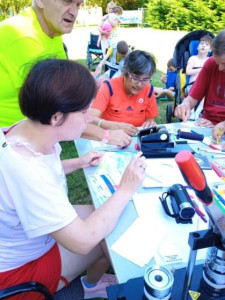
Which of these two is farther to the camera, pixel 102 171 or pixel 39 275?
pixel 102 171

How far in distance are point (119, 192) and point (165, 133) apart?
55 centimetres

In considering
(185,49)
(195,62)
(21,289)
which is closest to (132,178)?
(21,289)

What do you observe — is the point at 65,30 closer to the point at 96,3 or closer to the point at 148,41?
the point at 148,41

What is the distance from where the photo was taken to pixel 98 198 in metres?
1.22

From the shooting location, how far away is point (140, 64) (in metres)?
2.01

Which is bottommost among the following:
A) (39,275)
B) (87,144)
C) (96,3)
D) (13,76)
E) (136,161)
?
(39,275)

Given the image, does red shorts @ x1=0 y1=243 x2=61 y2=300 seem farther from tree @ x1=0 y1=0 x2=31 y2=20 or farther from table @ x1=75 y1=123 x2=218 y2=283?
tree @ x1=0 y1=0 x2=31 y2=20

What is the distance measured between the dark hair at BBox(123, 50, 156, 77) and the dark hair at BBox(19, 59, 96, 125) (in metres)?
1.11

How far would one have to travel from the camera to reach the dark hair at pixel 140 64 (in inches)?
79.4

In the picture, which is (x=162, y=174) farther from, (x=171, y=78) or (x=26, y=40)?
(x=171, y=78)

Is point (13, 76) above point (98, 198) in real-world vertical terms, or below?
above

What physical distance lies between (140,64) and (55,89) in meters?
1.26

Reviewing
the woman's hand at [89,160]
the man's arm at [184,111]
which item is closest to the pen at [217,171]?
the woman's hand at [89,160]

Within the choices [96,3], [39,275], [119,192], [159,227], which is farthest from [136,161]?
[96,3]
